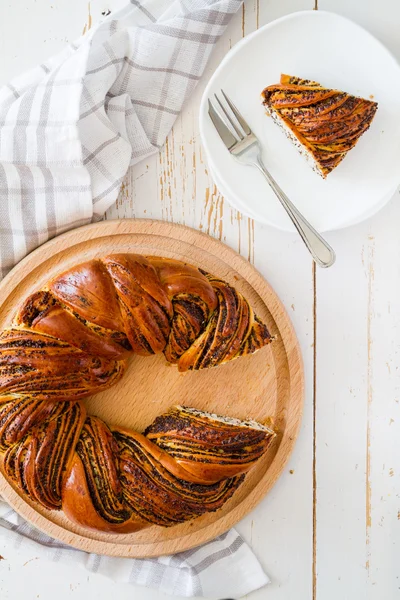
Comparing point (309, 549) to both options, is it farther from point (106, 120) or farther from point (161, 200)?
point (106, 120)

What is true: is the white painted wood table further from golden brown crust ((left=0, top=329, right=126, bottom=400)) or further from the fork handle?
golden brown crust ((left=0, top=329, right=126, bottom=400))

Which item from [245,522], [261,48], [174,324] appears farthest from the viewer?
[245,522]

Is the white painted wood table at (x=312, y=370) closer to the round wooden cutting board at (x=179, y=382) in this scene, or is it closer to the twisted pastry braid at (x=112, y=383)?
the round wooden cutting board at (x=179, y=382)

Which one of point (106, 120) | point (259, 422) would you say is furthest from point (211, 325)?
point (106, 120)

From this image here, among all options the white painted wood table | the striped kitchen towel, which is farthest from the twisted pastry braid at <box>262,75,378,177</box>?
the striped kitchen towel

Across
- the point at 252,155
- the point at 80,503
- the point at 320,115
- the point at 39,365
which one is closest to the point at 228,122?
the point at 252,155

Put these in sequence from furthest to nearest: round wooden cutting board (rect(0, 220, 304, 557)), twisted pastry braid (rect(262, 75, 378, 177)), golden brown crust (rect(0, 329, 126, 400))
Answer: round wooden cutting board (rect(0, 220, 304, 557)) < twisted pastry braid (rect(262, 75, 378, 177)) < golden brown crust (rect(0, 329, 126, 400))

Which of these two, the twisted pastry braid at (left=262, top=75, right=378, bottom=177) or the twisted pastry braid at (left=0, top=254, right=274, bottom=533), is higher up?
the twisted pastry braid at (left=262, top=75, right=378, bottom=177)
